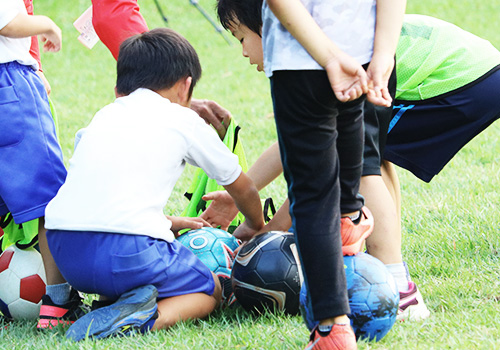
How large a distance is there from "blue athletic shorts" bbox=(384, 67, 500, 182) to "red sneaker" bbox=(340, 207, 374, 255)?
0.91m

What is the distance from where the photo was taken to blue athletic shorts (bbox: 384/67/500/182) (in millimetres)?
3514

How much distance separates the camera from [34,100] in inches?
132

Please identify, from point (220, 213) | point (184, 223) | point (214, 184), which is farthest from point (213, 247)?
point (214, 184)

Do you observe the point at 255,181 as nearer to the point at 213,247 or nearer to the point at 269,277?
the point at 213,247

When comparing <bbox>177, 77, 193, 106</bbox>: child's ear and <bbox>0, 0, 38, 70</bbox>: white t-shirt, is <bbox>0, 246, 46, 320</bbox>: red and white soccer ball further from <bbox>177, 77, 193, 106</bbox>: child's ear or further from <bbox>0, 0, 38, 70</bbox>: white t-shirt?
<bbox>177, 77, 193, 106</bbox>: child's ear

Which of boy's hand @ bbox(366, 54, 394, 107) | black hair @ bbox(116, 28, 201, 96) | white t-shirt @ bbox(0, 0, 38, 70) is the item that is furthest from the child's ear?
boy's hand @ bbox(366, 54, 394, 107)

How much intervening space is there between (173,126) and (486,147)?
12.9ft

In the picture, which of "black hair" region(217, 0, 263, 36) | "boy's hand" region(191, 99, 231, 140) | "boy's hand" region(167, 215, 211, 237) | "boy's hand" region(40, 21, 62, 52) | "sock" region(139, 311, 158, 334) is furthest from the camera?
"boy's hand" region(191, 99, 231, 140)

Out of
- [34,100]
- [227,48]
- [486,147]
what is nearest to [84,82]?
[227,48]

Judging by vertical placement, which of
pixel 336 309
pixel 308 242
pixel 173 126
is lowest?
pixel 336 309

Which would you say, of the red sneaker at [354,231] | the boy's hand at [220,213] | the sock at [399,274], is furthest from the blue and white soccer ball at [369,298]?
the boy's hand at [220,213]

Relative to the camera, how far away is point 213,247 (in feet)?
11.7

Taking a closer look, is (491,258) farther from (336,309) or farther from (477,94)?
(336,309)

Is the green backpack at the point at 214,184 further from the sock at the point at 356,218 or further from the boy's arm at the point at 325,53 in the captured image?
the boy's arm at the point at 325,53
